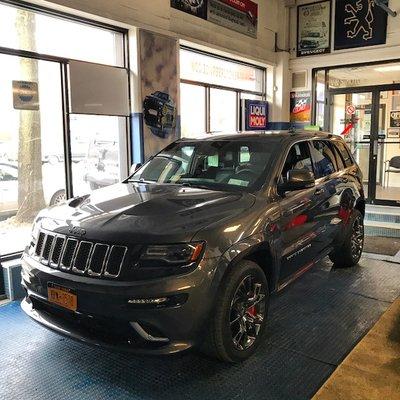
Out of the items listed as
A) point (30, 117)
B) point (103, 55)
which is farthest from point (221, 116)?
point (30, 117)

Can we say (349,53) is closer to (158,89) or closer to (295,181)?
(158,89)

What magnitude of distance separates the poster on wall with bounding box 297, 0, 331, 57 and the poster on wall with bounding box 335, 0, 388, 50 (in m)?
0.22

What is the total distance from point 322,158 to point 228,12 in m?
4.88

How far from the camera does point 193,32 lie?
748cm

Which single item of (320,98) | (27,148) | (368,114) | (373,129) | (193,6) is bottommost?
(27,148)

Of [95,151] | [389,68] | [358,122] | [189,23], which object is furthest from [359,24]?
[95,151]

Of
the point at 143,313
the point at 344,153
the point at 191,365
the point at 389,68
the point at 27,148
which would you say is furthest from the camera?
the point at 389,68

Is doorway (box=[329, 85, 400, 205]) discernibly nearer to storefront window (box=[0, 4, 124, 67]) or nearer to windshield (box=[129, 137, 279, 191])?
storefront window (box=[0, 4, 124, 67])

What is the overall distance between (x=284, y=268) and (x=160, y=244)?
134cm

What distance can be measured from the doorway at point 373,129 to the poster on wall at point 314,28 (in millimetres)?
1011

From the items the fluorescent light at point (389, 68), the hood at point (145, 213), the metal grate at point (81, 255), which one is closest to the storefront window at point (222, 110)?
the fluorescent light at point (389, 68)

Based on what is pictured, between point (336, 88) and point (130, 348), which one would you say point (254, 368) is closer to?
point (130, 348)

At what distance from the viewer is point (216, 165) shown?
12.5 ft

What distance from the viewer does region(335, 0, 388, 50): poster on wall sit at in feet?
28.6
